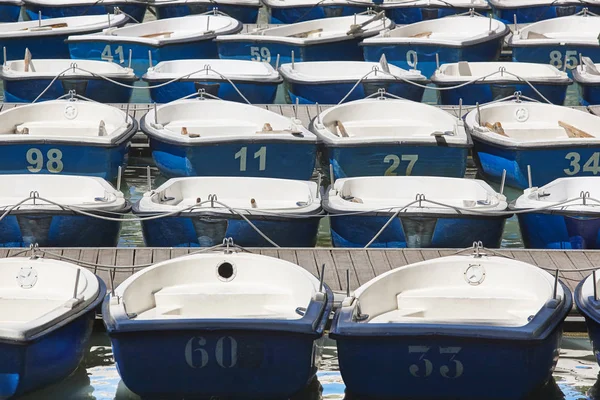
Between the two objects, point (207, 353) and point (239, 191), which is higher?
point (207, 353)

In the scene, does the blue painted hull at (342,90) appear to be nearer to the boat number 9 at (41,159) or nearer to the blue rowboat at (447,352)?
the boat number 9 at (41,159)

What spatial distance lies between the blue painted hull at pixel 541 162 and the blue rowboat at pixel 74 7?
27.2 feet

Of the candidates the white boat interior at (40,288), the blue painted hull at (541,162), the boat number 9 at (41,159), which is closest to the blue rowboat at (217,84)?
the boat number 9 at (41,159)

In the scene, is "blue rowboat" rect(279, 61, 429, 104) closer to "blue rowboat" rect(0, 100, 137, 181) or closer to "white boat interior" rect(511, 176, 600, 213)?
"blue rowboat" rect(0, 100, 137, 181)

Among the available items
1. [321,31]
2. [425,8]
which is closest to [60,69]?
[321,31]

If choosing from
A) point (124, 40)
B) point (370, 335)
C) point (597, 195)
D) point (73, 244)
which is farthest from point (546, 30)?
point (370, 335)

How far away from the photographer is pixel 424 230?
9.52 metres

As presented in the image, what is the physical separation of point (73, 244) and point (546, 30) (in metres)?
9.47

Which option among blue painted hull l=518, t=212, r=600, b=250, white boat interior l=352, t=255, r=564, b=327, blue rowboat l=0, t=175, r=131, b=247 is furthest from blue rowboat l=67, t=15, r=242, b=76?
white boat interior l=352, t=255, r=564, b=327

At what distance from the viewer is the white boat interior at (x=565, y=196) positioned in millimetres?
9562

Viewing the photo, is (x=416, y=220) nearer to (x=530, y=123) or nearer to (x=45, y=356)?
(x=45, y=356)

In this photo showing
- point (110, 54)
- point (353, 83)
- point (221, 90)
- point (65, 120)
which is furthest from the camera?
point (110, 54)

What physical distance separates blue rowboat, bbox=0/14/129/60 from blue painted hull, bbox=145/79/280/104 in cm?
296

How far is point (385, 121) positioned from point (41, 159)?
349cm
